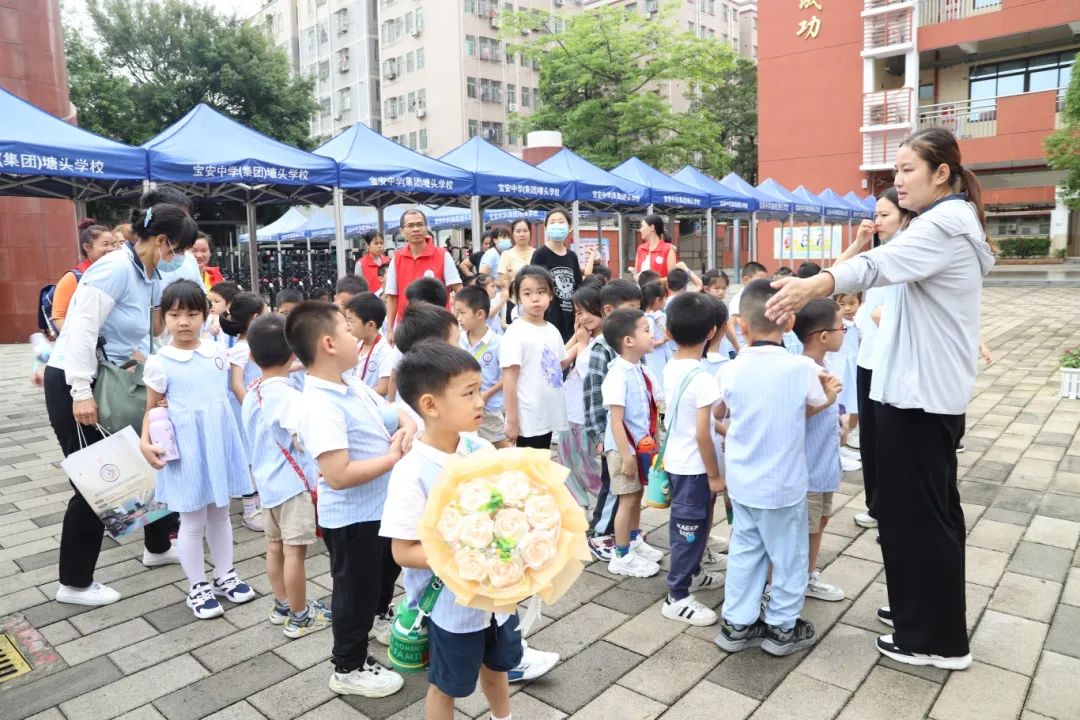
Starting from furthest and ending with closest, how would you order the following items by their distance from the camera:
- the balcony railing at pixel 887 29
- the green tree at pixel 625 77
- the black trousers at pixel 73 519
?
the green tree at pixel 625 77 → the balcony railing at pixel 887 29 → the black trousers at pixel 73 519

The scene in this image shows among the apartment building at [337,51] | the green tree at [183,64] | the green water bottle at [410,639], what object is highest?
the apartment building at [337,51]

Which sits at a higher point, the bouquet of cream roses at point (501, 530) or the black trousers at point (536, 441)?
the bouquet of cream roses at point (501, 530)

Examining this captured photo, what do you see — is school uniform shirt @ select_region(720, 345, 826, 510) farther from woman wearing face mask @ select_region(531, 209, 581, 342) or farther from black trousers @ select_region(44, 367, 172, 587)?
woman wearing face mask @ select_region(531, 209, 581, 342)

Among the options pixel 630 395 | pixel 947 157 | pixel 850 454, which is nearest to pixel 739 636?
pixel 630 395

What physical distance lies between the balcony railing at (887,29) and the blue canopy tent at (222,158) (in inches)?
912

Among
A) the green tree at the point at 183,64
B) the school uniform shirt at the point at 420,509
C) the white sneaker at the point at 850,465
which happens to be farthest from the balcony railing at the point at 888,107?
the school uniform shirt at the point at 420,509

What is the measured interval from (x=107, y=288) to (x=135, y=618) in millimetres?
1442

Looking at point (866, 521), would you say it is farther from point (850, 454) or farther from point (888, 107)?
point (888, 107)

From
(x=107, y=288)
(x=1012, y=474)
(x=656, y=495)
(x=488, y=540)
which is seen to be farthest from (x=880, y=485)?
(x=107, y=288)

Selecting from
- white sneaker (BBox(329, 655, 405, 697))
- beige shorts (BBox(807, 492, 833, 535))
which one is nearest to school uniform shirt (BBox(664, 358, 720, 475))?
beige shorts (BBox(807, 492, 833, 535))

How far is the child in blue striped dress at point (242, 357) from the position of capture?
3.75 m

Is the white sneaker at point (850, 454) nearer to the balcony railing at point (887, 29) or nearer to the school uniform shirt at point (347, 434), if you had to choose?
the school uniform shirt at point (347, 434)

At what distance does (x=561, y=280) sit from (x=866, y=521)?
303 cm

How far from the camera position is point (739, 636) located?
2768 mm
